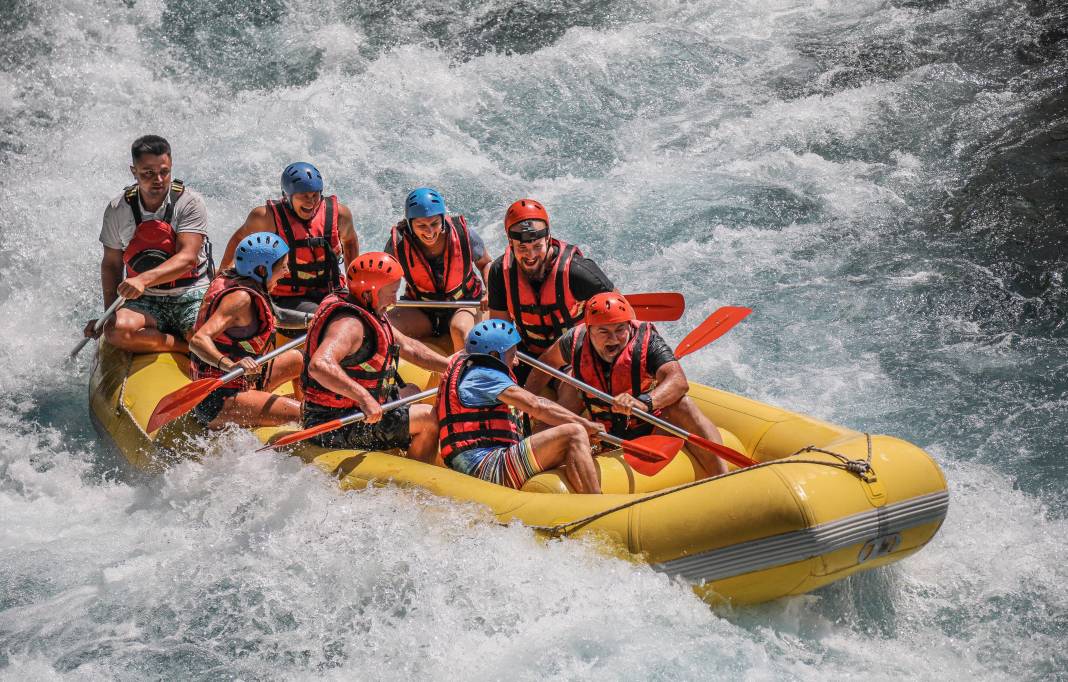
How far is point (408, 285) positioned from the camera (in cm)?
639

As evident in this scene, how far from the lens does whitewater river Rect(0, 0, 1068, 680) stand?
469 centimetres

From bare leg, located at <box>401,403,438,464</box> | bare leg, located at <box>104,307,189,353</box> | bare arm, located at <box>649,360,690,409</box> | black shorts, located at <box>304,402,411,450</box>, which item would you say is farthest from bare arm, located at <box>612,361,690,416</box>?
bare leg, located at <box>104,307,189,353</box>

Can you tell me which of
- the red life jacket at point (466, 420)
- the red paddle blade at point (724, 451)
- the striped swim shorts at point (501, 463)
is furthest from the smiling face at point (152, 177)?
the red paddle blade at point (724, 451)

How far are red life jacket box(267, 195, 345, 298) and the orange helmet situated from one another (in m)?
1.92

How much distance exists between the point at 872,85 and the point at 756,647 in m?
7.48

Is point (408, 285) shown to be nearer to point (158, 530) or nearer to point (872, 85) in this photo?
point (158, 530)

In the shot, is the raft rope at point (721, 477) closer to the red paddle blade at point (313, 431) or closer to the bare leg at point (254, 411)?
the red paddle blade at point (313, 431)

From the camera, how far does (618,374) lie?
5.20 meters

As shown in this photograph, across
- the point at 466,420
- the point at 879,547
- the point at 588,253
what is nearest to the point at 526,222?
the point at 466,420

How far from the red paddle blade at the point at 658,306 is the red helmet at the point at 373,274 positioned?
1558mm

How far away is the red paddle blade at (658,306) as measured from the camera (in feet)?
20.0

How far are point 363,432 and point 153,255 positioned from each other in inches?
66.7

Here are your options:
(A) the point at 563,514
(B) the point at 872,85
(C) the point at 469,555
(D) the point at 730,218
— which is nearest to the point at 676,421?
(A) the point at 563,514

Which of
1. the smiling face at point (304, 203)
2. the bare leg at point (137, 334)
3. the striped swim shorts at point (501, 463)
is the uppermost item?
the smiling face at point (304, 203)
